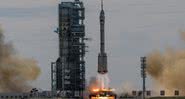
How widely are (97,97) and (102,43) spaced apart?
14.7 metres

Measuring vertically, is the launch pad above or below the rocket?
below

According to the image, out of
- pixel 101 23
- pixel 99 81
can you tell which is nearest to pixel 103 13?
pixel 101 23

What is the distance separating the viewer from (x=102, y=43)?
198 metres

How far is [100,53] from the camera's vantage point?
19925cm

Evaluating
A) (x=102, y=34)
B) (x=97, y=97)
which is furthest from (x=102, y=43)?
(x=97, y=97)

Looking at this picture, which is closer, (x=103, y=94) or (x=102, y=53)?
(x=103, y=94)

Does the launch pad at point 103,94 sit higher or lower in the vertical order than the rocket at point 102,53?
lower

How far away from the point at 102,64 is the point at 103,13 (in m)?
12.2

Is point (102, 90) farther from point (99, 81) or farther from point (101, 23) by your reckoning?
point (101, 23)

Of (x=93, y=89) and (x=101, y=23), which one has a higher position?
(x=101, y=23)

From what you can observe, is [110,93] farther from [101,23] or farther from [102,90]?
[101,23]

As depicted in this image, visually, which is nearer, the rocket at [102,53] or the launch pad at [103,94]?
the launch pad at [103,94]

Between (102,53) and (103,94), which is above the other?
(102,53)

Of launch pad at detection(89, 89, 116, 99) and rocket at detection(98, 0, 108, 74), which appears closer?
launch pad at detection(89, 89, 116, 99)
